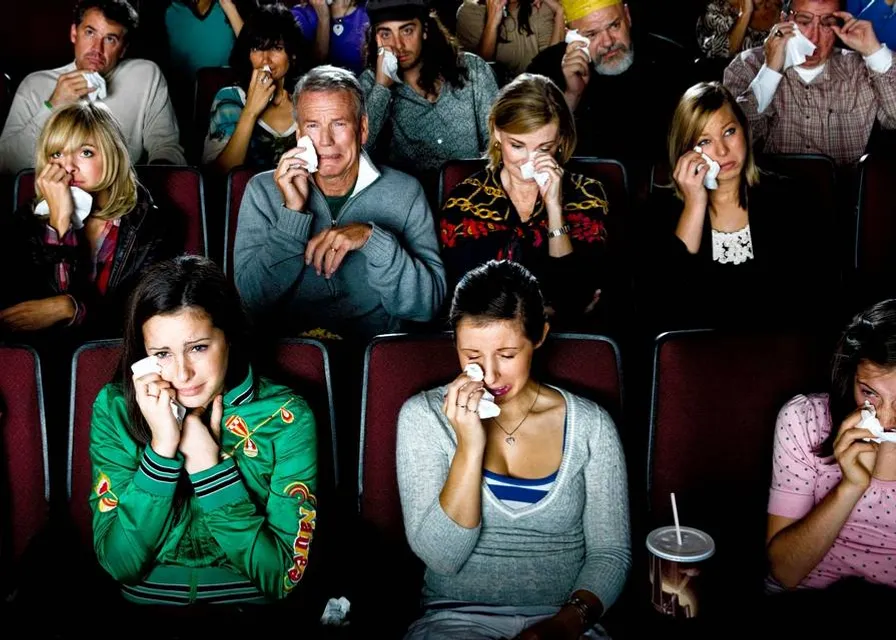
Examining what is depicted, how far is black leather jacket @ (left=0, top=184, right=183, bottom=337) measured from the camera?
9.34 ft

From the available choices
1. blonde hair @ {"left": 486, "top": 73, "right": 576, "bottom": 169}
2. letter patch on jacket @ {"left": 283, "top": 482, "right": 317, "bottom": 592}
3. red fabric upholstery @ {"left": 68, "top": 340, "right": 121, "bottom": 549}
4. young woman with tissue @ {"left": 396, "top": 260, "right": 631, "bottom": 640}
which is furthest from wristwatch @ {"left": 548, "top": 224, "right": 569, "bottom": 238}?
red fabric upholstery @ {"left": 68, "top": 340, "right": 121, "bottom": 549}

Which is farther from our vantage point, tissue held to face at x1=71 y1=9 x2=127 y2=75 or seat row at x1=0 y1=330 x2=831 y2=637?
tissue held to face at x1=71 y1=9 x2=127 y2=75

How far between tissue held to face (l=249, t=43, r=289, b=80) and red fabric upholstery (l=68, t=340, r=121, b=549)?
178cm

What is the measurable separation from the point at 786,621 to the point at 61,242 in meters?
2.05

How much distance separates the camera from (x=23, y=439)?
Answer: 226cm

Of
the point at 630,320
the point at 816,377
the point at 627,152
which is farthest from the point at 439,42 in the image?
the point at 816,377

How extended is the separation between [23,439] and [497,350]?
1042 mm

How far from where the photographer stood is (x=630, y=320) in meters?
3.05

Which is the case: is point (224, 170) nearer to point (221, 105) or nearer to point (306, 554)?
point (221, 105)

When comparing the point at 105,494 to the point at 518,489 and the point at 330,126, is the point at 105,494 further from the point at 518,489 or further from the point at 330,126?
the point at 330,126

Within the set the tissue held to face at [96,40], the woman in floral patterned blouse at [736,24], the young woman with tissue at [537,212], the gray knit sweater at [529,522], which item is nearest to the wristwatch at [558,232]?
the young woman with tissue at [537,212]

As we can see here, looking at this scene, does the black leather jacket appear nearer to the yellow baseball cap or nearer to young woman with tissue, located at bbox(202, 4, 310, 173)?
young woman with tissue, located at bbox(202, 4, 310, 173)

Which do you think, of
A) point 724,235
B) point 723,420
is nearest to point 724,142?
point 724,235

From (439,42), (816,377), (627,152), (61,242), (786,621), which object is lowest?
(786,621)
